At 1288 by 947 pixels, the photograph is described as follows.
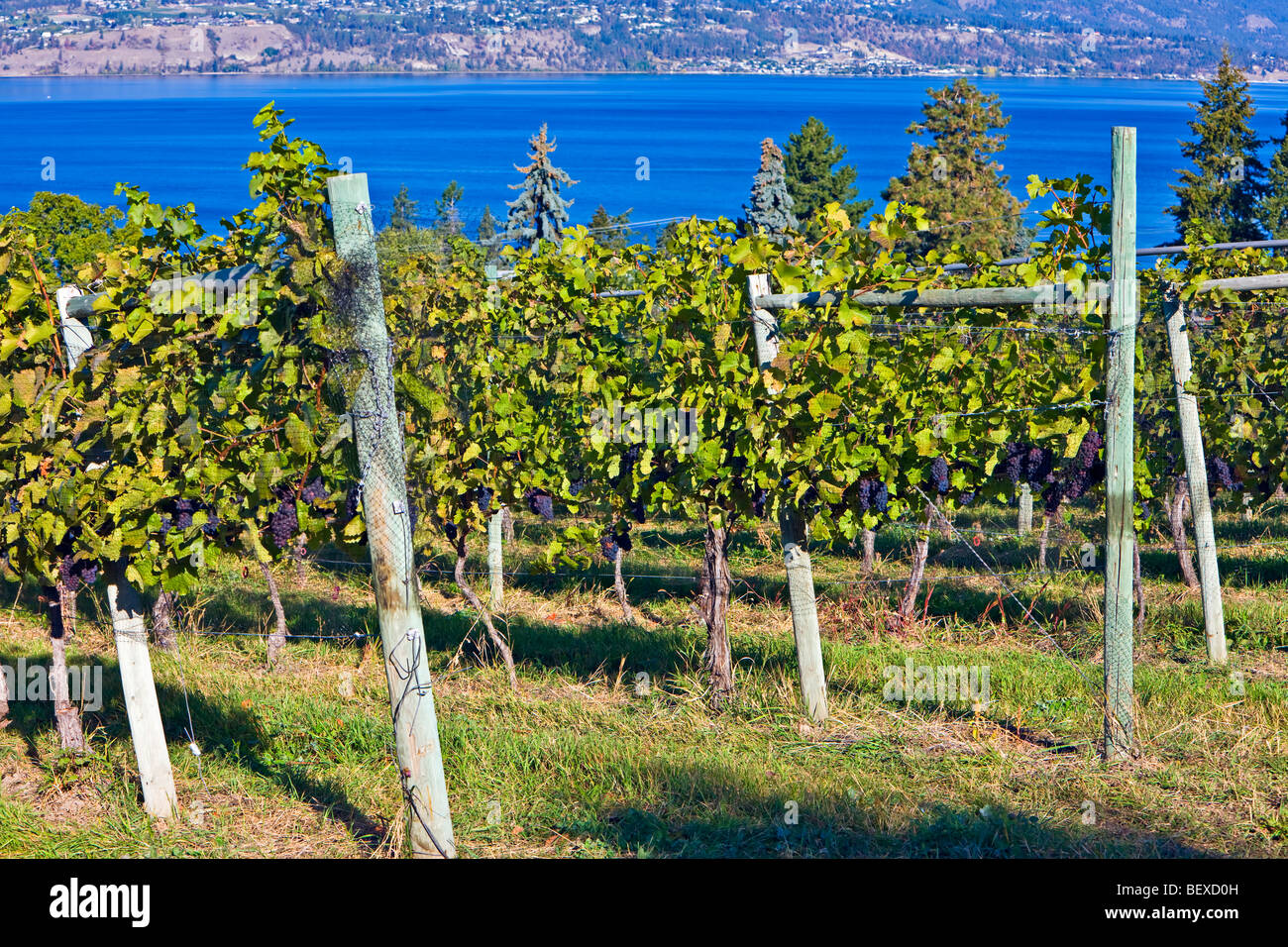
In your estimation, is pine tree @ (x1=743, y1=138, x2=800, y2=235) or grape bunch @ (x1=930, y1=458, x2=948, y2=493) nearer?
grape bunch @ (x1=930, y1=458, x2=948, y2=493)

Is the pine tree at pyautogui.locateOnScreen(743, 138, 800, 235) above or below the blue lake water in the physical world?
below

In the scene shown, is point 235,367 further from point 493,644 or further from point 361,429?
point 493,644

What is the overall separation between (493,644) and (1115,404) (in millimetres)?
4208

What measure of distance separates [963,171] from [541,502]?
38.7m

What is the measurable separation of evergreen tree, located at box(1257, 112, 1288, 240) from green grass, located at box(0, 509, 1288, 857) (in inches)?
1201

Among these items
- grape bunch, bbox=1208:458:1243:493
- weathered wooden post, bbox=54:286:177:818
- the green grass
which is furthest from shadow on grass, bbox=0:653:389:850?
grape bunch, bbox=1208:458:1243:493

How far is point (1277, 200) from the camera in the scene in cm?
3341

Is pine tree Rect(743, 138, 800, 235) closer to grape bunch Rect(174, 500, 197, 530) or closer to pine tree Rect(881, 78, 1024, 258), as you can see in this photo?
pine tree Rect(881, 78, 1024, 258)

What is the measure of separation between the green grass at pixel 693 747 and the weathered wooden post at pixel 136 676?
0.49 feet

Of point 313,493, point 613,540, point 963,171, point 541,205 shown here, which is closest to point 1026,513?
point 613,540

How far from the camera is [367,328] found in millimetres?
4062

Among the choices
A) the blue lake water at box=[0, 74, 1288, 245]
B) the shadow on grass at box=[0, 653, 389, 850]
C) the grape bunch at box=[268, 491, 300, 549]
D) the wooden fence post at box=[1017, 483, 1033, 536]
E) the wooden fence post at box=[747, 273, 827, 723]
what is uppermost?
the blue lake water at box=[0, 74, 1288, 245]

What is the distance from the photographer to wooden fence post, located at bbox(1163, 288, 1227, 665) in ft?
22.5
